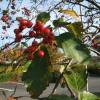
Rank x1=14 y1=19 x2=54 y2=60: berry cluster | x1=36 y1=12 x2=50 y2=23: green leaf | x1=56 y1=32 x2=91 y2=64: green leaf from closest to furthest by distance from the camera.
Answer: x1=56 y1=32 x2=91 y2=64: green leaf, x1=14 y1=19 x2=54 y2=60: berry cluster, x1=36 y1=12 x2=50 y2=23: green leaf

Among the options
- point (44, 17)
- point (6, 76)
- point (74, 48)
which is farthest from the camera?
point (6, 76)

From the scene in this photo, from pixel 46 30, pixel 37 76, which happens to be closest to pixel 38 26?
pixel 46 30

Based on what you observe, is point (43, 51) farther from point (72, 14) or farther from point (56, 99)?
point (72, 14)

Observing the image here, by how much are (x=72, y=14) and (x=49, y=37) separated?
295mm

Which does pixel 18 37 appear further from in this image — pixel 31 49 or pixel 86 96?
pixel 86 96

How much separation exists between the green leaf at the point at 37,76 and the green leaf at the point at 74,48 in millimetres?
87

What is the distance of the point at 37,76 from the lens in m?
1.10

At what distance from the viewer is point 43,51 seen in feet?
3.72

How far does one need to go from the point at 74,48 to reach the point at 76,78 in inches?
9.4

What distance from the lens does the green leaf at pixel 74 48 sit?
1035 mm

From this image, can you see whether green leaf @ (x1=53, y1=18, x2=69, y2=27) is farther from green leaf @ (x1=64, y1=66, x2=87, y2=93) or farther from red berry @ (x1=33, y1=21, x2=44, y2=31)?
green leaf @ (x1=64, y1=66, x2=87, y2=93)

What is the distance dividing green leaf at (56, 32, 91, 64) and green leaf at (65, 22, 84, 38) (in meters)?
0.10

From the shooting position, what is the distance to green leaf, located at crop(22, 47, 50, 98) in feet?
3.63

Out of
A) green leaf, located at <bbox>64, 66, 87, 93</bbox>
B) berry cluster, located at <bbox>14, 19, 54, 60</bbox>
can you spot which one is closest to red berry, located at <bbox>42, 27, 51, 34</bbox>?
berry cluster, located at <bbox>14, 19, 54, 60</bbox>
